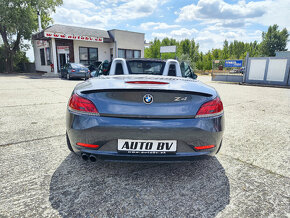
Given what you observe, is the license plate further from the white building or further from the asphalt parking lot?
the white building

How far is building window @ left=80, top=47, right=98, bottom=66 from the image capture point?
24641 millimetres

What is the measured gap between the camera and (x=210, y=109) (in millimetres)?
2004

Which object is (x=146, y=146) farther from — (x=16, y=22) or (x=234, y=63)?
(x=16, y=22)

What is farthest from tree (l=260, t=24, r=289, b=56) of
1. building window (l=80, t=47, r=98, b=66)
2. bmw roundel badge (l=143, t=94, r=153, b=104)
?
bmw roundel badge (l=143, t=94, r=153, b=104)

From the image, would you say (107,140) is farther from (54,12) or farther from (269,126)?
(54,12)

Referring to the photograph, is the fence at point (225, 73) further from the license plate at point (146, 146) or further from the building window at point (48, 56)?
the building window at point (48, 56)

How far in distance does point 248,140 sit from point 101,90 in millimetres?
2782

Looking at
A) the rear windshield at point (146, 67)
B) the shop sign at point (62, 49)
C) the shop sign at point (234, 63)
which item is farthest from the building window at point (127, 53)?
the rear windshield at point (146, 67)

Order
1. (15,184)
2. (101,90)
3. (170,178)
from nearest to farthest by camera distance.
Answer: (101,90) → (15,184) → (170,178)

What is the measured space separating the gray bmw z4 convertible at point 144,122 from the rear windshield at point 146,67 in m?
1.53

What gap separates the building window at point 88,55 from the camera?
24641mm

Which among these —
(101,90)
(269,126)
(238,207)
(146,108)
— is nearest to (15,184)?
(101,90)

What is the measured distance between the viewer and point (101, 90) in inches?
76.3

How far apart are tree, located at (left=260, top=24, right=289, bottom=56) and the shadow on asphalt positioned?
54.1 meters
